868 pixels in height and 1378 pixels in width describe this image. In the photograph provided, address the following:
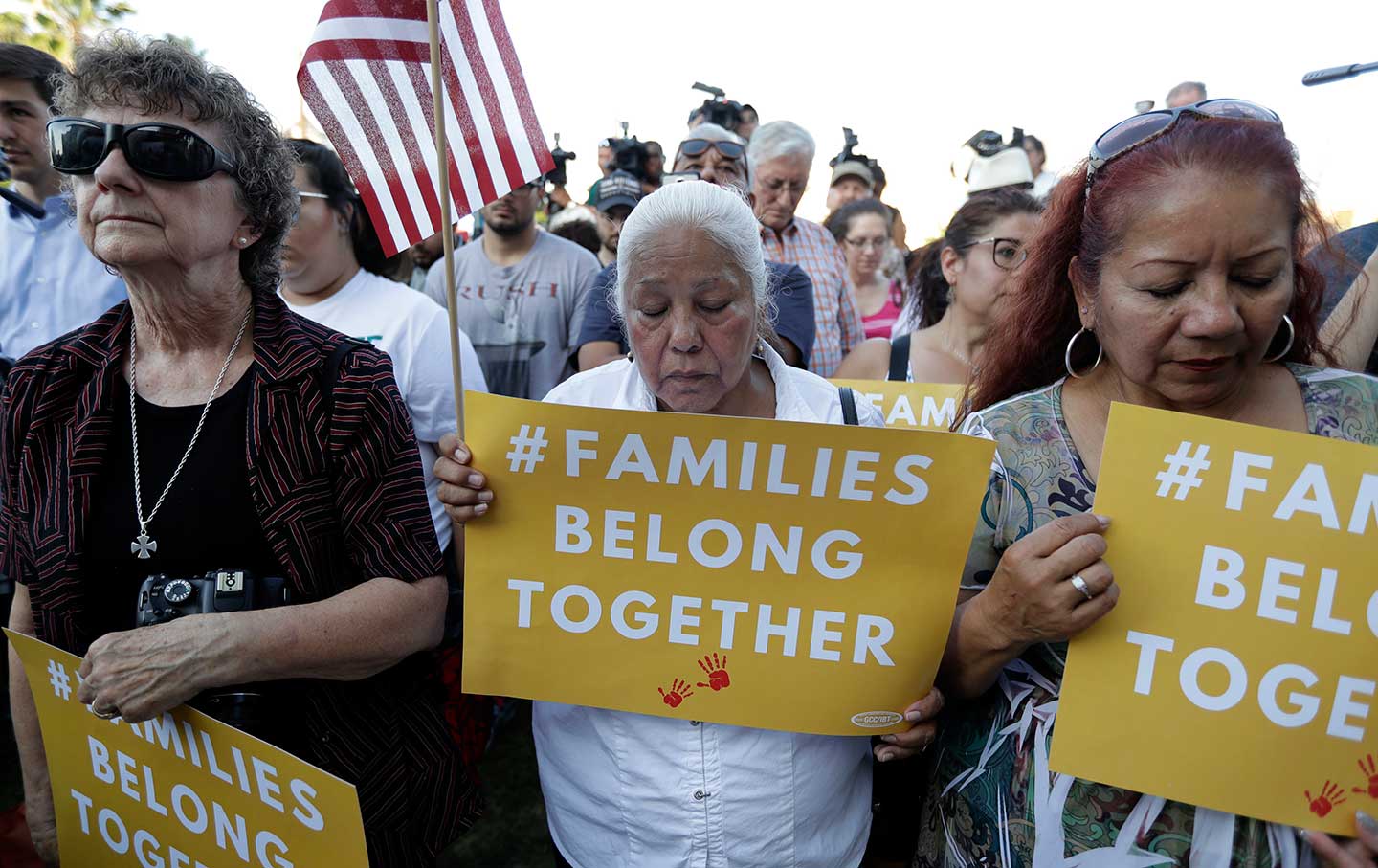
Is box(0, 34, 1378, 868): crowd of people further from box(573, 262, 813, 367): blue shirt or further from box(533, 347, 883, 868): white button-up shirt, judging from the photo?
box(573, 262, 813, 367): blue shirt

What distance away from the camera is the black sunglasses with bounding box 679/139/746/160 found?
4348mm

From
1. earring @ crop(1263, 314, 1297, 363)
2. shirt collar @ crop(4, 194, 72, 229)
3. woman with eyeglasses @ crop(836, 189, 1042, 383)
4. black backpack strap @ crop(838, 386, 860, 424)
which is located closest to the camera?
earring @ crop(1263, 314, 1297, 363)

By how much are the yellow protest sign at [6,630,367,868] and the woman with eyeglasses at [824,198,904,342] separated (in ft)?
17.4

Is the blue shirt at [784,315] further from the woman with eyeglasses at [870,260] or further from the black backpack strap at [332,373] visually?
the woman with eyeglasses at [870,260]

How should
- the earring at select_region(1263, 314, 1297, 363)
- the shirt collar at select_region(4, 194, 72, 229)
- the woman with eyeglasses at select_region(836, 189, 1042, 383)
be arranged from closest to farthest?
the earring at select_region(1263, 314, 1297, 363) < the woman with eyeglasses at select_region(836, 189, 1042, 383) < the shirt collar at select_region(4, 194, 72, 229)

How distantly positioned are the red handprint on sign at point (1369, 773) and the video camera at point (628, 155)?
6.00 metres

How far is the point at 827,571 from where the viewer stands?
1.76 metres

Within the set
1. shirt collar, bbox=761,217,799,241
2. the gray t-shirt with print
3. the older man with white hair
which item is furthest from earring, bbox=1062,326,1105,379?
shirt collar, bbox=761,217,799,241

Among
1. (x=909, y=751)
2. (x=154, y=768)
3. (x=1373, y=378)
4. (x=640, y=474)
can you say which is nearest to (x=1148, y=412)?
(x=1373, y=378)

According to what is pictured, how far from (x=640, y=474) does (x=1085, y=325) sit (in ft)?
3.09

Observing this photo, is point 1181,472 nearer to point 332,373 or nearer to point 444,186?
point 444,186

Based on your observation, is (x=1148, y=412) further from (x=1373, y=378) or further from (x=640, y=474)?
(x=640, y=474)

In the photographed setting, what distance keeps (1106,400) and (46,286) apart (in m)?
4.02

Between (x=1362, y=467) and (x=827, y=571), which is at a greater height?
(x=1362, y=467)
